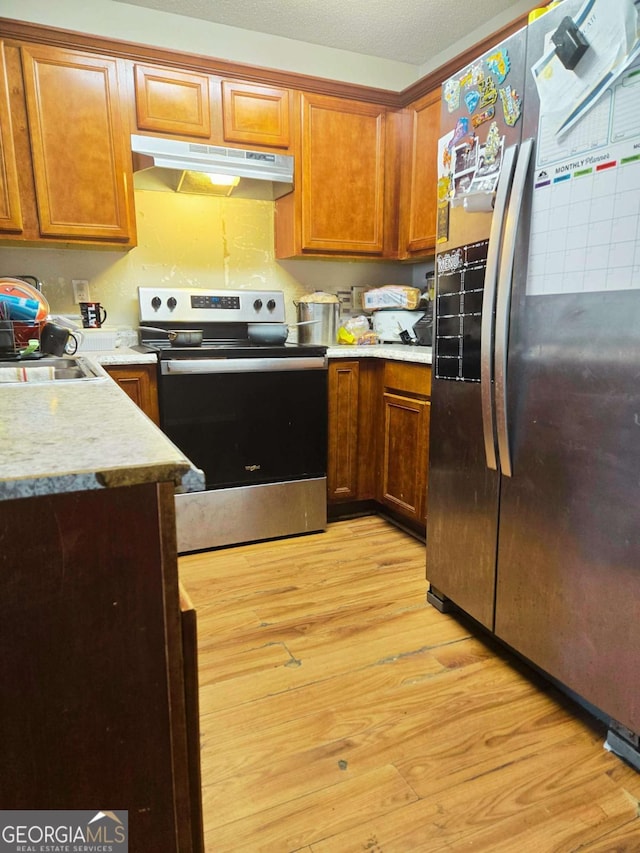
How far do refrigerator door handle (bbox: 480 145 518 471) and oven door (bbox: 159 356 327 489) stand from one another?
108 cm

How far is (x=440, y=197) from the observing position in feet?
5.56

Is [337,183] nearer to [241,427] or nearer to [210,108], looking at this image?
[210,108]

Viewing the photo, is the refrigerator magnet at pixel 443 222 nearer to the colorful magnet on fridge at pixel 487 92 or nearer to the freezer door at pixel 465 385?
the freezer door at pixel 465 385

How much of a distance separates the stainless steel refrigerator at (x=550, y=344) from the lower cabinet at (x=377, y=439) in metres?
0.66

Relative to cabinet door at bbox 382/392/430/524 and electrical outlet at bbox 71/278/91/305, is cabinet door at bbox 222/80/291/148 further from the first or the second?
cabinet door at bbox 382/392/430/524

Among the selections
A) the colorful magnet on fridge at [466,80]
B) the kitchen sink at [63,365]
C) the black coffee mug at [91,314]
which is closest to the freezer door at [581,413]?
the colorful magnet on fridge at [466,80]

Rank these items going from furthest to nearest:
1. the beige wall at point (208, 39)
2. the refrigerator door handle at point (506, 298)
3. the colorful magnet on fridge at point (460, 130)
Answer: the beige wall at point (208, 39)
the colorful magnet on fridge at point (460, 130)
the refrigerator door handle at point (506, 298)

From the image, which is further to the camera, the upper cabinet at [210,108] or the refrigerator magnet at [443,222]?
the upper cabinet at [210,108]

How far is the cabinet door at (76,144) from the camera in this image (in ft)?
7.12

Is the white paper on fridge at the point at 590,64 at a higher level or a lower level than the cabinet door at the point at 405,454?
higher

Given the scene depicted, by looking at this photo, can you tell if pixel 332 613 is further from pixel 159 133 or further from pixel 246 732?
pixel 159 133

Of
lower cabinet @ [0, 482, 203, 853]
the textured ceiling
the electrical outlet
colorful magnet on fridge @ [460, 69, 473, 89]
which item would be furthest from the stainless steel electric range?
lower cabinet @ [0, 482, 203, 853]

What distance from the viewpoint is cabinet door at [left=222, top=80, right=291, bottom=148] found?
245 centimetres

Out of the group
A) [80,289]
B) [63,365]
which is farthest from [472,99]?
[80,289]
